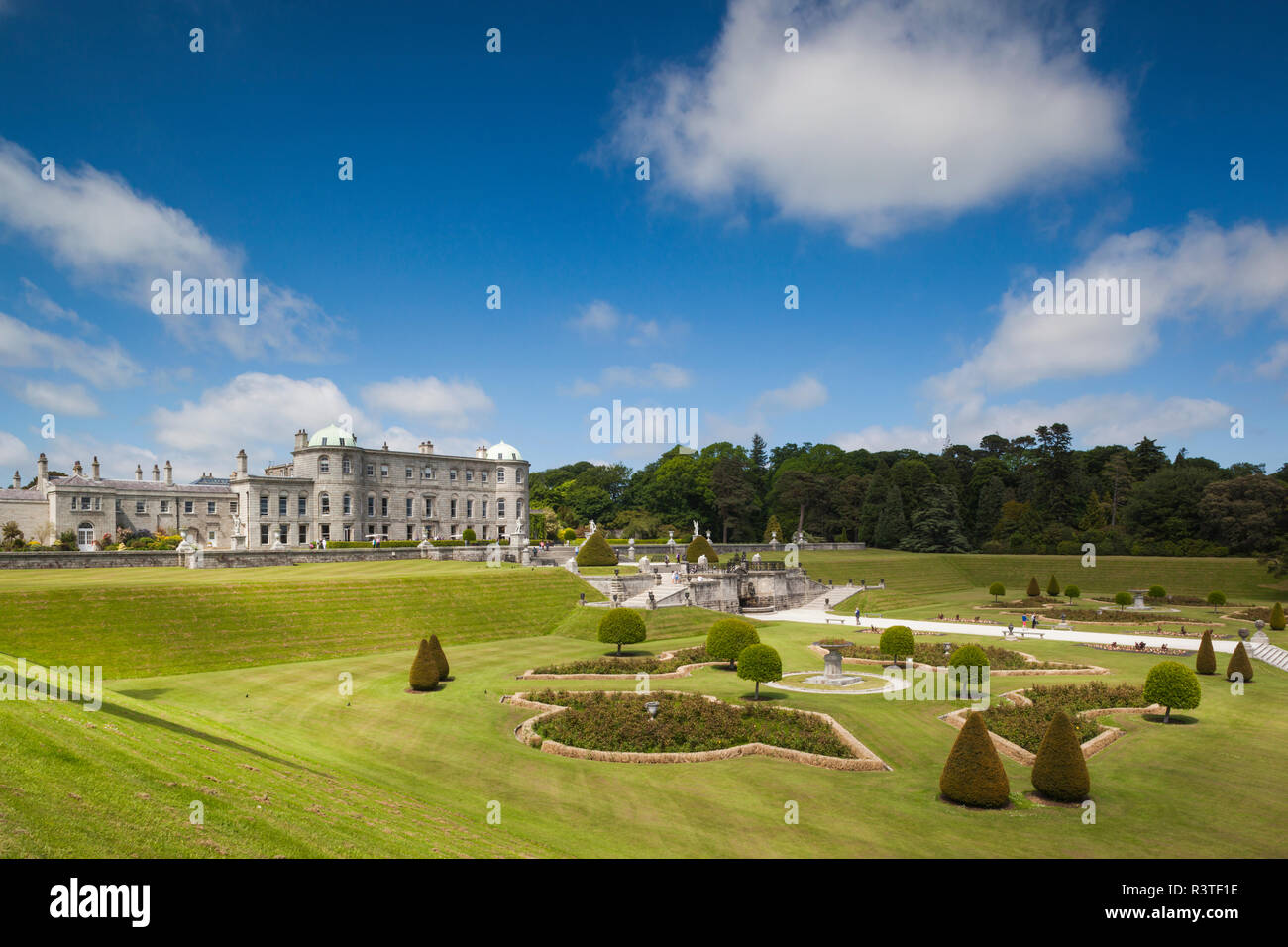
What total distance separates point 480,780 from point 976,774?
11276 millimetres

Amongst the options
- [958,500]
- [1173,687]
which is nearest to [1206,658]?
[1173,687]

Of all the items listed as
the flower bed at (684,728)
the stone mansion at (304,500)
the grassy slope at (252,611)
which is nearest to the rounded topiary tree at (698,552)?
the stone mansion at (304,500)

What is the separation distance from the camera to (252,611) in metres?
35.2

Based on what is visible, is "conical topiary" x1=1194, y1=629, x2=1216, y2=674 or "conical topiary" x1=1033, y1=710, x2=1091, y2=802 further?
"conical topiary" x1=1194, y1=629, x2=1216, y2=674

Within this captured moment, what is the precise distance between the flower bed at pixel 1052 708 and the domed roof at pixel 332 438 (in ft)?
221

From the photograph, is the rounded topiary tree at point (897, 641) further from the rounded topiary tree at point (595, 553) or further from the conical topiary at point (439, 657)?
the rounded topiary tree at point (595, 553)

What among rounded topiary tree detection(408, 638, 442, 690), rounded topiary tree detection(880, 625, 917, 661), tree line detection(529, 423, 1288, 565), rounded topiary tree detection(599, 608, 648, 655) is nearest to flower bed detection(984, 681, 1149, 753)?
rounded topiary tree detection(880, 625, 917, 661)

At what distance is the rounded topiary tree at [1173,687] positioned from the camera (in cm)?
2288

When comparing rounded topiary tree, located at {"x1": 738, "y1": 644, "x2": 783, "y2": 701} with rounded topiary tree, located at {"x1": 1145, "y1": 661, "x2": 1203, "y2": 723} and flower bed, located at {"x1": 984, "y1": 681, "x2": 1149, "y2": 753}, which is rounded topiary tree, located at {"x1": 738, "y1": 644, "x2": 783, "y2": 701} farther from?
rounded topiary tree, located at {"x1": 1145, "y1": 661, "x2": 1203, "y2": 723}

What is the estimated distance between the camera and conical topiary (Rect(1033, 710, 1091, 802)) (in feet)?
54.0

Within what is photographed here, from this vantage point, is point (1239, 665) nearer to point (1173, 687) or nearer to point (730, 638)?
point (1173, 687)

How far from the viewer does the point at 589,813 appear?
15922mm

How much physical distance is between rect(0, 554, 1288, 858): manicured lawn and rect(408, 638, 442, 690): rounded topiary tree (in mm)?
543
